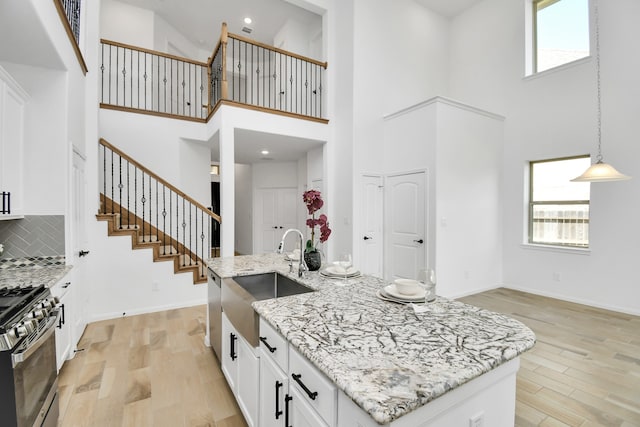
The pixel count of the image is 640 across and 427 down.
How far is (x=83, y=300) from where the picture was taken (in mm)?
3369

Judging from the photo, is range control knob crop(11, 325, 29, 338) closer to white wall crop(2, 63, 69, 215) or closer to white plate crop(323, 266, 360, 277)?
white wall crop(2, 63, 69, 215)

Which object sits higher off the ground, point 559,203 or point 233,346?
point 559,203

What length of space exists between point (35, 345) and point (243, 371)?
1078mm

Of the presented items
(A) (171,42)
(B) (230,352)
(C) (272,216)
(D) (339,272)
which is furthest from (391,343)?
(A) (171,42)

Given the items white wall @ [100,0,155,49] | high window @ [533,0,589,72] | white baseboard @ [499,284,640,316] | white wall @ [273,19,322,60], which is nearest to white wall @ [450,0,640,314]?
white baseboard @ [499,284,640,316]

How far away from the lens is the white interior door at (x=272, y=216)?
7.55m

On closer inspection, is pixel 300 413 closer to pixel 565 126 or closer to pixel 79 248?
pixel 79 248

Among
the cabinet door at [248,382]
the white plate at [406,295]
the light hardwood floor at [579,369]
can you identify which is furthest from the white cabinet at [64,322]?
the light hardwood floor at [579,369]

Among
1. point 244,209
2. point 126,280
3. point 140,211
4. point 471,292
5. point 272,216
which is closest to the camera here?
point 126,280

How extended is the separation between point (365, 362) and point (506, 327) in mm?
712

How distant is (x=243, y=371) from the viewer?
183cm

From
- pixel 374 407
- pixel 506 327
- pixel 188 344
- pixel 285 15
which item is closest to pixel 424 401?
pixel 374 407

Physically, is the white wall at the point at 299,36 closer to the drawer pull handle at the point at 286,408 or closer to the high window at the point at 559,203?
the high window at the point at 559,203

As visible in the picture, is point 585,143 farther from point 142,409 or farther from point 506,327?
point 142,409
